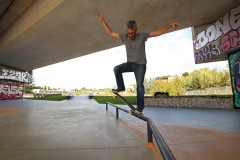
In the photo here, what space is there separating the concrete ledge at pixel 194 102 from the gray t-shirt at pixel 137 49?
10.3 metres

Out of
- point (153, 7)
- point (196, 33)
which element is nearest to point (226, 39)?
point (196, 33)

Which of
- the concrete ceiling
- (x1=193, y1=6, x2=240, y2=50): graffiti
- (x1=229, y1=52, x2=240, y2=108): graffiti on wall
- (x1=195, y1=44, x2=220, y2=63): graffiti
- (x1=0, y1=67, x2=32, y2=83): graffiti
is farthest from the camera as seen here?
(x1=0, y1=67, x2=32, y2=83): graffiti

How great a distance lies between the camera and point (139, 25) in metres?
11.1

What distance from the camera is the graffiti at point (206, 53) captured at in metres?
11.8

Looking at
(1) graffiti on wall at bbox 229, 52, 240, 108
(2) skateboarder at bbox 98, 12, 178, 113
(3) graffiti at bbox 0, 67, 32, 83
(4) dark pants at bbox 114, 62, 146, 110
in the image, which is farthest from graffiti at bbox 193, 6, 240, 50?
(3) graffiti at bbox 0, 67, 32, 83

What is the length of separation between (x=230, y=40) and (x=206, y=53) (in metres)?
2.14

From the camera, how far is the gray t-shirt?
142 inches

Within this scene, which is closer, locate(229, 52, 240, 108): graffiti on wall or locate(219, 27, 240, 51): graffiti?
locate(219, 27, 240, 51): graffiti

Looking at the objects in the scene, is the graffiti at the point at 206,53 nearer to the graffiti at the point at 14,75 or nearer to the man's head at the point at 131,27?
the man's head at the point at 131,27

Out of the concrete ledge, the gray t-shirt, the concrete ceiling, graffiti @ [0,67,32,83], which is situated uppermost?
the concrete ceiling

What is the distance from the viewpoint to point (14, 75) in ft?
99.8

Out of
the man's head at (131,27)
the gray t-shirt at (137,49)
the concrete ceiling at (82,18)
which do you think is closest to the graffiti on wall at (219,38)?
the concrete ceiling at (82,18)

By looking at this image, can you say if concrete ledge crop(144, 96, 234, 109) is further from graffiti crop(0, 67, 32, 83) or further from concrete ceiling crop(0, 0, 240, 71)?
graffiti crop(0, 67, 32, 83)

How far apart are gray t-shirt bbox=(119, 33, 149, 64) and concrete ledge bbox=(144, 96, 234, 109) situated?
1026 cm
